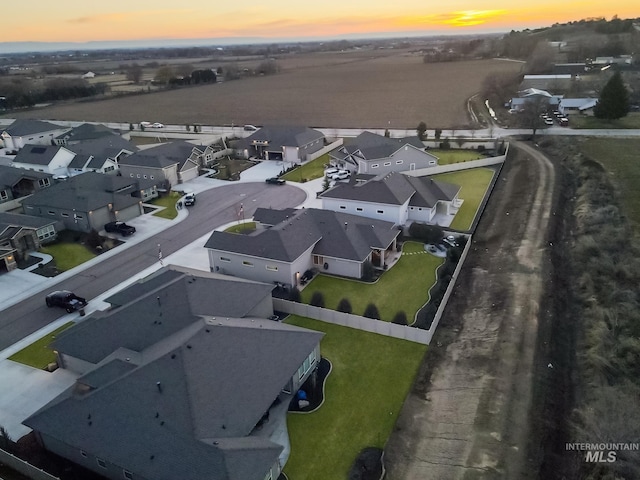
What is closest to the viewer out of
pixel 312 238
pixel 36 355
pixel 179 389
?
pixel 179 389

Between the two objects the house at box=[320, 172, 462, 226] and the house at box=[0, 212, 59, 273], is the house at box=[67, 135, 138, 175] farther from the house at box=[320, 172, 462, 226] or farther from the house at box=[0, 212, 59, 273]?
the house at box=[320, 172, 462, 226]

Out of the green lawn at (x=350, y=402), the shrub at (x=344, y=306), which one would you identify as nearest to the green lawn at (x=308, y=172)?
the shrub at (x=344, y=306)

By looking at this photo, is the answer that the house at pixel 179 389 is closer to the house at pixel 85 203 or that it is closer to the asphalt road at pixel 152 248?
the asphalt road at pixel 152 248

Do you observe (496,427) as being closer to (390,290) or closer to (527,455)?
(527,455)

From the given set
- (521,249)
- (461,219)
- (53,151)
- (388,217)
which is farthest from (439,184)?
(53,151)

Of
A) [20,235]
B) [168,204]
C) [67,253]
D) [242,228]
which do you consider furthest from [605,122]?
[20,235]

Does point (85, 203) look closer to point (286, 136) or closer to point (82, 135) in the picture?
point (286, 136)
